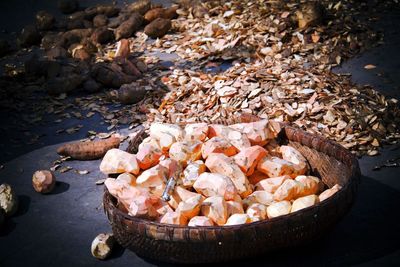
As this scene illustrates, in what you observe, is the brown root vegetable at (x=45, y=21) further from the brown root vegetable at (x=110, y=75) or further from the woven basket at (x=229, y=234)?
the woven basket at (x=229, y=234)

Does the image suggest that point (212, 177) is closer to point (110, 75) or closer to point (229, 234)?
point (229, 234)

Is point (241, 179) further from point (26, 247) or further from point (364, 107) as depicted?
point (364, 107)

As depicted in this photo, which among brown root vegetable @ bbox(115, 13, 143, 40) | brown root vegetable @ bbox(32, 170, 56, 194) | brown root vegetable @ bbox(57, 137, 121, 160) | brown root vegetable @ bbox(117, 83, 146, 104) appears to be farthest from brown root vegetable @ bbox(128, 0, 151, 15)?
brown root vegetable @ bbox(32, 170, 56, 194)

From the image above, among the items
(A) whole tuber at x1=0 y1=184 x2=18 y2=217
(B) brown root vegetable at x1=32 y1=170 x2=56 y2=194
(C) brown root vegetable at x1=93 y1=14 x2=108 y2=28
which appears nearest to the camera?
(A) whole tuber at x1=0 y1=184 x2=18 y2=217

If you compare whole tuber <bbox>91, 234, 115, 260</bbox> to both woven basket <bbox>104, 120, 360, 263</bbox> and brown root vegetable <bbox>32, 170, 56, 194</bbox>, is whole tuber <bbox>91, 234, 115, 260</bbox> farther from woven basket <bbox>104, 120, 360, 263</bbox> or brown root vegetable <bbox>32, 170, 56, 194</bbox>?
brown root vegetable <bbox>32, 170, 56, 194</bbox>

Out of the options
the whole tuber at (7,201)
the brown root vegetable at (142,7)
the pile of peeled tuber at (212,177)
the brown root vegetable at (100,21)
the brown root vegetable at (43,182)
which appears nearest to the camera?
the pile of peeled tuber at (212,177)

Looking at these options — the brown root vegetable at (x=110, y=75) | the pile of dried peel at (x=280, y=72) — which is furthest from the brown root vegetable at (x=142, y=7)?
the brown root vegetable at (x=110, y=75)

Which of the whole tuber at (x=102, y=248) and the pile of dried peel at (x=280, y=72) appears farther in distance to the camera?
the pile of dried peel at (x=280, y=72)

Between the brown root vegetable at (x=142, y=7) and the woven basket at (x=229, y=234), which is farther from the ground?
the woven basket at (x=229, y=234)
